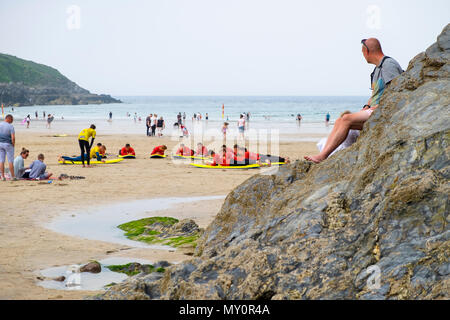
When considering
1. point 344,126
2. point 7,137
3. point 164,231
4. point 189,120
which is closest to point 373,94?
point 344,126

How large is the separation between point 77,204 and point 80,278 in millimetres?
7021

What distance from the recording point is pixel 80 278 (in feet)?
26.3

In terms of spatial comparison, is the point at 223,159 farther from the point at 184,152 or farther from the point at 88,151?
the point at 88,151

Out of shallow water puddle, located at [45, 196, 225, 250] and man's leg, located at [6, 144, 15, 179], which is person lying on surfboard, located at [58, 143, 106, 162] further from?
shallow water puddle, located at [45, 196, 225, 250]

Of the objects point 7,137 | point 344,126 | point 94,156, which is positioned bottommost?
point 94,156

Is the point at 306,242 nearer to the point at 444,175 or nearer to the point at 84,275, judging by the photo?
the point at 444,175

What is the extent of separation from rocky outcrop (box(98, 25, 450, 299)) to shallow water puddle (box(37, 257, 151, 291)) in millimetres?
1796

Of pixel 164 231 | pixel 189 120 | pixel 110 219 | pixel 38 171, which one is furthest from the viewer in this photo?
pixel 189 120

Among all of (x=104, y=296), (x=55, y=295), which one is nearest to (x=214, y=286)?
(x=104, y=296)

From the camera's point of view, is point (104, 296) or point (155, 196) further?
point (155, 196)

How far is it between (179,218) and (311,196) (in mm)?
7302

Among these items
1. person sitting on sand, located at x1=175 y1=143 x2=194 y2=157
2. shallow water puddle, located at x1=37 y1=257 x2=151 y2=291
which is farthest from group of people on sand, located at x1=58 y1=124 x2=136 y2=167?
shallow water puddle, located at x1=37 y1=257 x2=151 y2=291

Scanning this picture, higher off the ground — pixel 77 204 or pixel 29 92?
pixel 29 92
